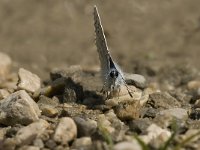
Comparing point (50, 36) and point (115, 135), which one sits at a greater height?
point (50, 36)

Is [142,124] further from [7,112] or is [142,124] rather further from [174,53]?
[174,53]

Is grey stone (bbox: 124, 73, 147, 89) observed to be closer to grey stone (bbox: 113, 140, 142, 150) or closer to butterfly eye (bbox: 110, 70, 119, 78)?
butterfly eye (bbox: 110, 70, 119, 78)

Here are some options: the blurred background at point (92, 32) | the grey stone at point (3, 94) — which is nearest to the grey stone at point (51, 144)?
the grey stone at point (3, 94)

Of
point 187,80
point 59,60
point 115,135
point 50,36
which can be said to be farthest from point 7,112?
point 50,36

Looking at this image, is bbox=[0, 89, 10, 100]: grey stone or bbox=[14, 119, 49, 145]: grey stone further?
bbox=[0, 89, 10, 100]: grey stone

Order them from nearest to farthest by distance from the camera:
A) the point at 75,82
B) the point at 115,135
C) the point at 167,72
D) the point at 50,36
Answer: the point at 115,135 < the point at 75,82 < the point at 167,72 < the point at 50,36

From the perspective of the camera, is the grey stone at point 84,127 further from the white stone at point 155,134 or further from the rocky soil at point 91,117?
the white stone at point 155,134

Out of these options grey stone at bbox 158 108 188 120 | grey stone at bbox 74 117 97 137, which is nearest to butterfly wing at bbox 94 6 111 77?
grey stone at bbox 158 108 188 120
